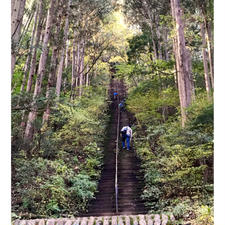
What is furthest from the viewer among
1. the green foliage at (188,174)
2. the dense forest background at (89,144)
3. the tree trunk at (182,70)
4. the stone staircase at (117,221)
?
the tree trunk at (182,70)

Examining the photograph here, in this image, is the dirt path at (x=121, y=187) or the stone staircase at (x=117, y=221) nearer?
the stone staircase at (x=117, y=221)

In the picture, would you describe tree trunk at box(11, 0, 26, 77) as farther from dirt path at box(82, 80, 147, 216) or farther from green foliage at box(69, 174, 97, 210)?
dirt path at box(82, 80, 147, 216)

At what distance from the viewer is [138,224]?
5395 mm

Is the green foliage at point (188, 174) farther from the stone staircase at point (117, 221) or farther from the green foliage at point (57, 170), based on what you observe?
the green foliage at point (57, 170)

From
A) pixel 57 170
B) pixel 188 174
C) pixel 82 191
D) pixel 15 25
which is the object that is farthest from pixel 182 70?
pixel 15 25

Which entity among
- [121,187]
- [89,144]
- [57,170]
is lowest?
[121,187]

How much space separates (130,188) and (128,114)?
1495 centimetres

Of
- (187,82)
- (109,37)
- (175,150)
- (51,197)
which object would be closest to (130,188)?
(175,150)

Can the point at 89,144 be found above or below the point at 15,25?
below

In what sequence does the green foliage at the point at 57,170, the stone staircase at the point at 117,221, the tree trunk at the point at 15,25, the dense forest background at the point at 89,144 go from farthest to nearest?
the green foliage at the point at 57,170 → the dense forest background at the point at 89,144 → the tree trunk at the point at 15,25 → the stone staircase at the point at 117,221

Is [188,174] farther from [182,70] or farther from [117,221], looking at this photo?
[182,70]

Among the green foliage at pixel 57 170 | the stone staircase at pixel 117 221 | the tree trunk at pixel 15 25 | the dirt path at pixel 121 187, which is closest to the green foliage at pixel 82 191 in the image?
the green foliage at pixel 57 170
